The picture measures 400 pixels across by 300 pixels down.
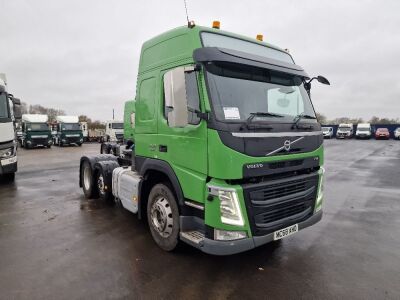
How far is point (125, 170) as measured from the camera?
231 inches

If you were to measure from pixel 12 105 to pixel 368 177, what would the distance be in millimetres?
13014

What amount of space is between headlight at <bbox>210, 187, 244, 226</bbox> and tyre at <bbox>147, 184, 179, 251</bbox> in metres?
0.88

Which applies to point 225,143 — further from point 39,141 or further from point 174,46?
point 39,141

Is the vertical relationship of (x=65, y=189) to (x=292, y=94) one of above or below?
below

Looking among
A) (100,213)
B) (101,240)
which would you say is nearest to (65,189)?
(100,213)

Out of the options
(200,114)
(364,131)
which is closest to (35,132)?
(200,114)

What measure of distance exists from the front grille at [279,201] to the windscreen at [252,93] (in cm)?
83

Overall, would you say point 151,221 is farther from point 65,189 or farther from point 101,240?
point 65,189

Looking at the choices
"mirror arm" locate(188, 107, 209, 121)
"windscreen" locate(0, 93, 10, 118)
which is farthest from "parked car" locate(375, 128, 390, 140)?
"mirror arm" locate(188, 107, 209, 121)

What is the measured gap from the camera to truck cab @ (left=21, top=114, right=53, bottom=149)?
2666 cm

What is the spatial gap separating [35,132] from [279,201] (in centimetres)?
2812

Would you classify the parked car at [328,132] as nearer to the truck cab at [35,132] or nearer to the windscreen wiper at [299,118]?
the truck cab at [35,132]

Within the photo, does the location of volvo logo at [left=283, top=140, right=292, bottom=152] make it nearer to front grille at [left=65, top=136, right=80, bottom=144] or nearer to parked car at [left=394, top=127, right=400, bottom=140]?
front grille at [left=65, top=136, right=80, bottom=144]

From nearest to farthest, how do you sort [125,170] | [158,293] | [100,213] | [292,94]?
[158,293], [292,94], [125,170], [100,213]
